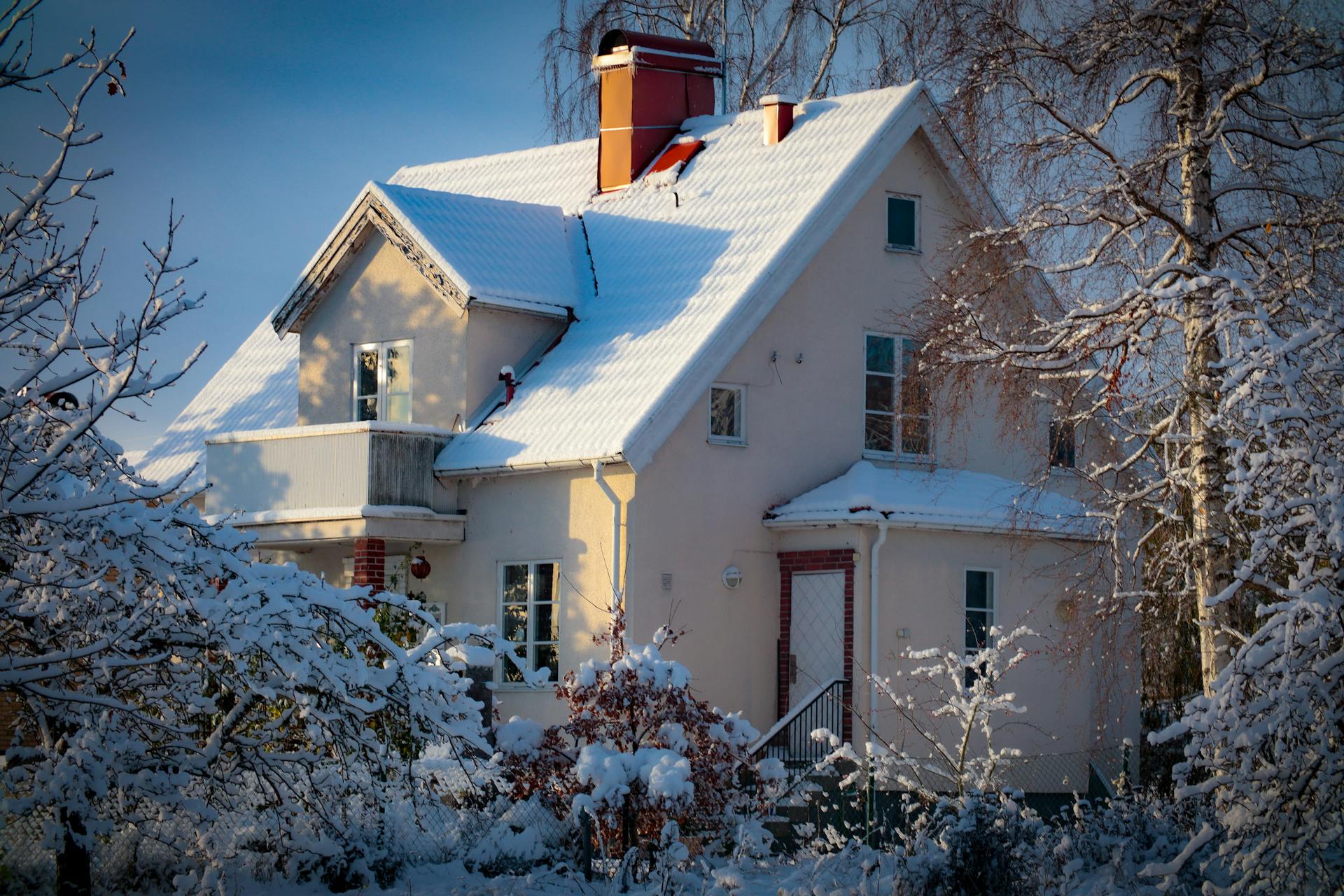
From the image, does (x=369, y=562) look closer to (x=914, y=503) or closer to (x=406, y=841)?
(x=406, y=841)

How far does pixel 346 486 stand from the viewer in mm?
18875

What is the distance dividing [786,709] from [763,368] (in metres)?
3.93

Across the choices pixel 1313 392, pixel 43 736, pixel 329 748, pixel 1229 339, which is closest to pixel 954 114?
pixel 1229 339

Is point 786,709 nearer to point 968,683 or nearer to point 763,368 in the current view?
point 968,683

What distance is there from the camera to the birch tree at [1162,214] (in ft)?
41.2

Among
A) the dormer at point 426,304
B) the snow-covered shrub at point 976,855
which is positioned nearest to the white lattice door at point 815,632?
the dormer at point 426,304

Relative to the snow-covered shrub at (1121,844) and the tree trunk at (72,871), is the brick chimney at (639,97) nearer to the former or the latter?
the snow-covered shrub at (1121,844)

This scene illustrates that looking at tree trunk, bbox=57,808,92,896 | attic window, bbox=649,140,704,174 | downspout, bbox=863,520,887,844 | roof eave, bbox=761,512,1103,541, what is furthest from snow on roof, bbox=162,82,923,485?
tree trunk, bbox=57,808,92,896

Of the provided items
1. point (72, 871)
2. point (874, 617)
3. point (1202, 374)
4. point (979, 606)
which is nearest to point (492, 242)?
point (874, 617)

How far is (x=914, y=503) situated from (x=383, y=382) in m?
7.14

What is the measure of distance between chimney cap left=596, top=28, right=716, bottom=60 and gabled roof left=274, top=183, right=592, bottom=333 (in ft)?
10.4

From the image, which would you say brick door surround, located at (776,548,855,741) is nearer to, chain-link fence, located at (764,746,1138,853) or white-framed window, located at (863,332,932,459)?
chain-link fence, located at (764,746,1138,853)

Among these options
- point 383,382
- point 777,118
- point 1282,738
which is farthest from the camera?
point 777,118

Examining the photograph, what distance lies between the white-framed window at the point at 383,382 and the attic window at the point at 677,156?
461cm
